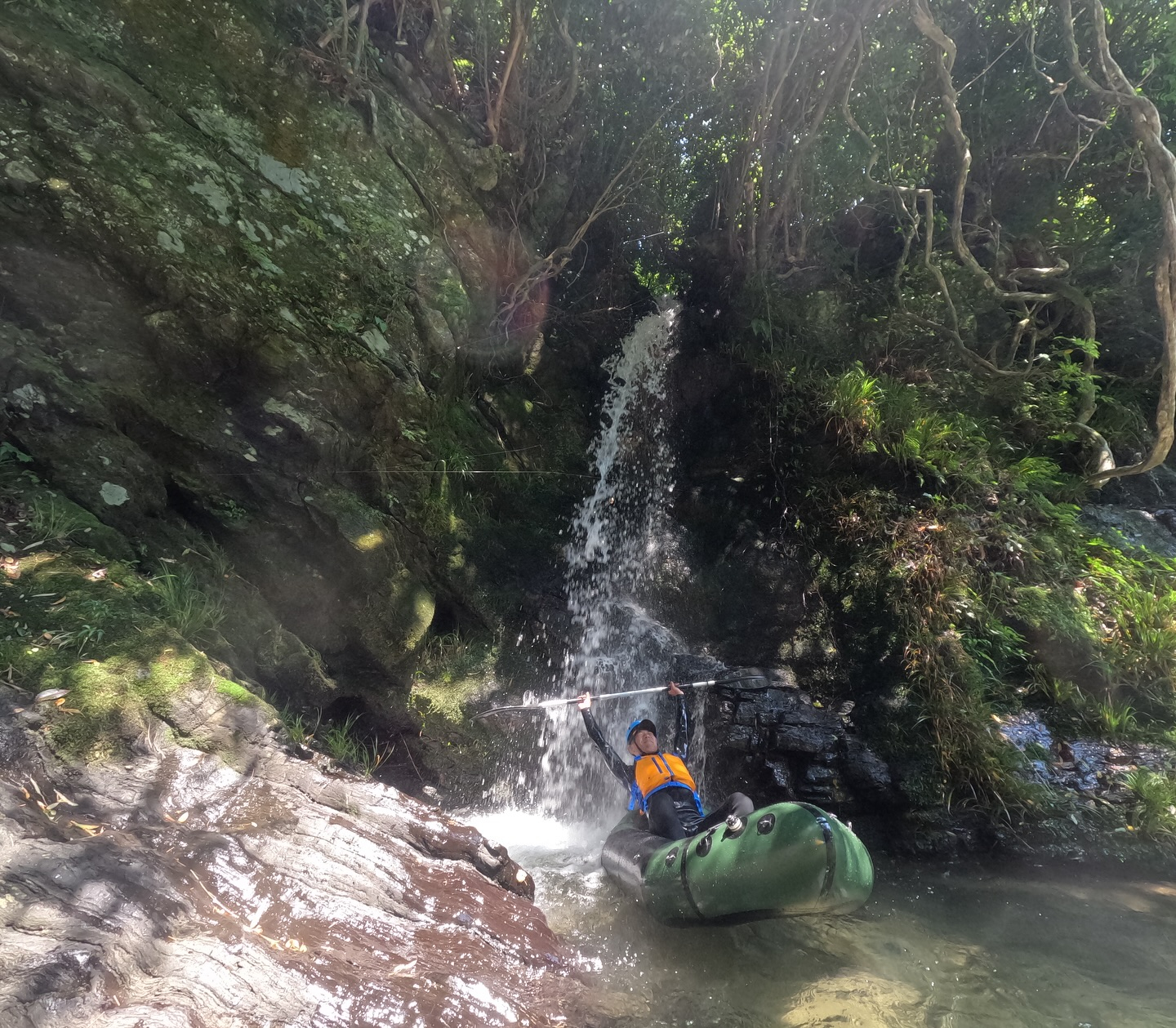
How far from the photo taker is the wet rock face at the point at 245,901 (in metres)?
2.03

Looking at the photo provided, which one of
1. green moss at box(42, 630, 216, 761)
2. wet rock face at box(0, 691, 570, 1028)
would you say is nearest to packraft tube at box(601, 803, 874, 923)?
wet rock face at box(0, 691, 570, 1028)

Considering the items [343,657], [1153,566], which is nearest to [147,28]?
[343,657]

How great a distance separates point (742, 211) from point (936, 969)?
8.42m

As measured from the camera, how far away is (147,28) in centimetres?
449

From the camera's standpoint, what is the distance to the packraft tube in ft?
9.72

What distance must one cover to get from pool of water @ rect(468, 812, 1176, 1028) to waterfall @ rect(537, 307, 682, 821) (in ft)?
4.73

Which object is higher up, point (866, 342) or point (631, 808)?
point (866, 342)

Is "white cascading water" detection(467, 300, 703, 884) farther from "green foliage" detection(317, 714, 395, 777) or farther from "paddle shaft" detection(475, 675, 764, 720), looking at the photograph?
"green foliage" detection(317, 714, 395, 777)

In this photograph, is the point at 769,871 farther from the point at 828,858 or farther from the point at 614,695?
the point at 614,695

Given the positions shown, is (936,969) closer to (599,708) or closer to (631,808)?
(631,808)

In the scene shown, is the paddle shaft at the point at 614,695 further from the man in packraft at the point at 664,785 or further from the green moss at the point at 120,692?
the green moss at the point at 120,692

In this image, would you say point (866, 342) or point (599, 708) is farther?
point (866, 342)

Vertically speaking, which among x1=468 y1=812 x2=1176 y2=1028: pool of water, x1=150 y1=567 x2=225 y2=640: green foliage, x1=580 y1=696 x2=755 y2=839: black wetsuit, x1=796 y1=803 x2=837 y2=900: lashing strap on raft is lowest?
x1=468 y1=812 x2=1176 y2=1028: pool of water

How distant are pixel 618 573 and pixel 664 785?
3026 millimetres
